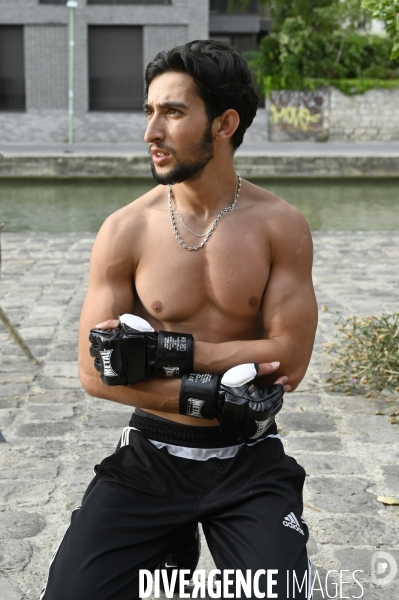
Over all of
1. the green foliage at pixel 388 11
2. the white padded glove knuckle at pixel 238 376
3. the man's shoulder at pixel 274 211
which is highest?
the green foliage at pixel 388 11

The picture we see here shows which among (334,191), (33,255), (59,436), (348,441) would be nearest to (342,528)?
(348,441)

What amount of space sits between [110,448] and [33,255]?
6.29 m

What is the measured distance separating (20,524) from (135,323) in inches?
55.1

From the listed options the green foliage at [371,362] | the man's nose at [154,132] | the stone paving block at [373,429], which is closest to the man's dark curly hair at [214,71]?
the man's nose at [154,132]

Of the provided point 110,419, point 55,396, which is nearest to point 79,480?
point 110,419

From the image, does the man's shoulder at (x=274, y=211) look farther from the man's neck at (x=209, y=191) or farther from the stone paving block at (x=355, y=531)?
the stone paving block at (x=355, y=531)

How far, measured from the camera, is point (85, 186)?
20.2m

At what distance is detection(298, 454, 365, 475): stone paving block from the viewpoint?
416cm

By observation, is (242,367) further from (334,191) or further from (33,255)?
(334,191)

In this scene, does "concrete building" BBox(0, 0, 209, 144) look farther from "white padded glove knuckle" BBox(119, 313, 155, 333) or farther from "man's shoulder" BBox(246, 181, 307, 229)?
"white padded glove knuckle" BBox(119, 313, 155, 333)

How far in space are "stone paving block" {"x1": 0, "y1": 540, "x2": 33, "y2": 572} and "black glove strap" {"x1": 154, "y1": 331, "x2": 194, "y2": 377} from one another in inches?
43.6

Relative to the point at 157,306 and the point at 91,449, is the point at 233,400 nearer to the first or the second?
the point at 157,306

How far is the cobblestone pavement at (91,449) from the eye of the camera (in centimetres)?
336

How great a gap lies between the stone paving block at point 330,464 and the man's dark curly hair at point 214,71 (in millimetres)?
2023
